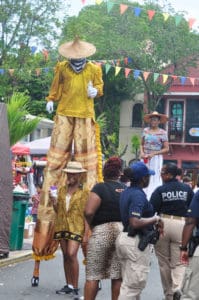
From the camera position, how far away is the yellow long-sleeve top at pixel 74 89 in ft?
36.7

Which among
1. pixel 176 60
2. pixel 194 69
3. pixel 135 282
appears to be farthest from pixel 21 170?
pixel 194 69

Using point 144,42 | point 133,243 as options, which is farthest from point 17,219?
point 144,42

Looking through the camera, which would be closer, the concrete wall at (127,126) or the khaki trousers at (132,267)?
the khaki trousers at (132,267)

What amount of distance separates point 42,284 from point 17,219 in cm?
410

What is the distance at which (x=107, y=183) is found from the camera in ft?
28.5

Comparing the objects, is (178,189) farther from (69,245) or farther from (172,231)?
(69,245)

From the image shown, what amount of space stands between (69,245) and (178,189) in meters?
1.69

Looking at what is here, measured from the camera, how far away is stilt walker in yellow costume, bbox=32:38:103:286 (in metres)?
11.0

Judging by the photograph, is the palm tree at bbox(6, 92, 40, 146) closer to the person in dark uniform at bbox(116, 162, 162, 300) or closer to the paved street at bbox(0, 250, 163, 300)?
the paved street at bbox(0, 250, 163, 300)

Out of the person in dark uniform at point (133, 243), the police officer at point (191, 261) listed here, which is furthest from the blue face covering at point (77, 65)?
the police officer at point (191, 261)

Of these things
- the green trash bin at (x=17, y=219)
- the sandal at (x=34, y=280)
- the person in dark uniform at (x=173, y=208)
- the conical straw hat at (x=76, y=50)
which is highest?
the conical straw hat at (x=76, y=50)

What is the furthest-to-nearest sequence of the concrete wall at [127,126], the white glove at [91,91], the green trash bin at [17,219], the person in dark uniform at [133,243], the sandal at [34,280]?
1. the concrete wall at [127,126]
2. the green trash bin at [17,219]
3. the white glove at [91,91]
4. the sandal at [34,280]
5. the person in dark uniform at [133,243]

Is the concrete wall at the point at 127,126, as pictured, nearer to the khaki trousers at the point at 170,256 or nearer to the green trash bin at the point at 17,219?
the green trash bin at the point at 17,219

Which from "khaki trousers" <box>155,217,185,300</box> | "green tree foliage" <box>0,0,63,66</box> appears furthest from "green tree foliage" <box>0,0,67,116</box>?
"khaki trousers" <box>155,217,185,300</box>
